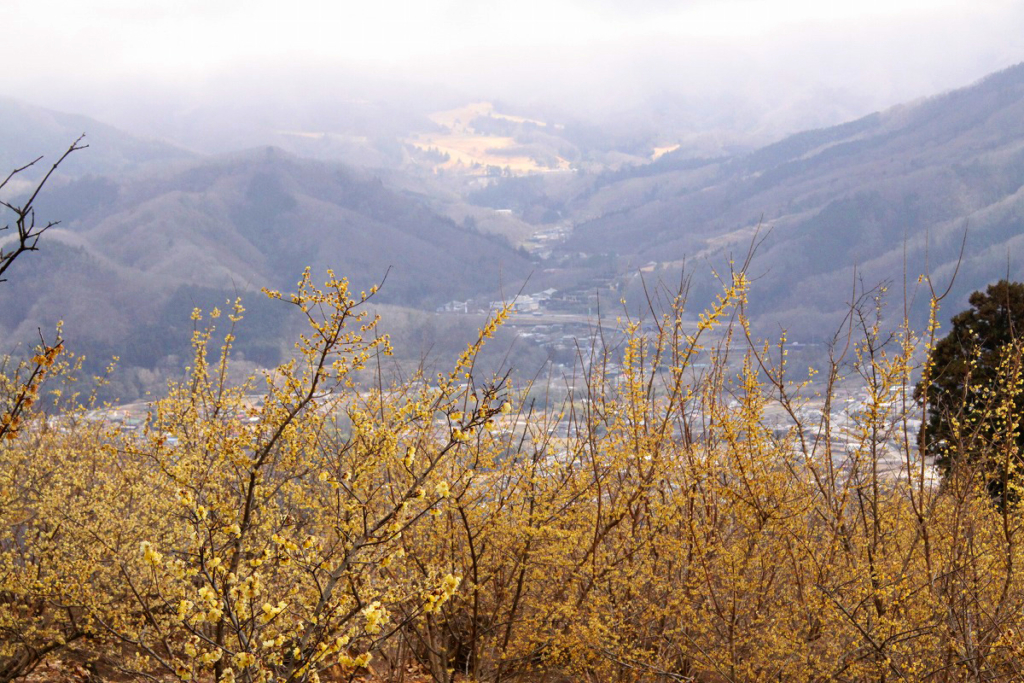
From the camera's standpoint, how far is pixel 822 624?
8859mm

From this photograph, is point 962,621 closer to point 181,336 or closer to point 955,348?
point 955,348

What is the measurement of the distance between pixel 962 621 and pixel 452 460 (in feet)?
16.2

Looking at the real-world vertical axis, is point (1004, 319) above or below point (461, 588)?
above

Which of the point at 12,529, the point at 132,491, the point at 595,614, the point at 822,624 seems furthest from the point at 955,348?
the point at 12,529

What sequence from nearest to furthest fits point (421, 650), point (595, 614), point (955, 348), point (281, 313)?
point (595, 614) → point (421, 650) → point (955, 348) → point (281, 313)

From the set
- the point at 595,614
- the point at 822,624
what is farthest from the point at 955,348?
the point at 595,614

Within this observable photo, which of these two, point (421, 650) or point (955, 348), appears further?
point (955, 348)

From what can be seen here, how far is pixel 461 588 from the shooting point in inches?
340

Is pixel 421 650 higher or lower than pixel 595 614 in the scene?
lower

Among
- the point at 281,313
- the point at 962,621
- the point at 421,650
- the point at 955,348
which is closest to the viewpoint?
the point at 962,621

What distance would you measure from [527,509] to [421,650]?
2.82 m

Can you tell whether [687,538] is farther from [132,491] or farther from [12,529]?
[12,529]

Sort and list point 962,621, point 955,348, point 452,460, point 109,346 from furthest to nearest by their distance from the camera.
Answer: point 109,346 < point 955,348 < point 452,460 < point 962,621

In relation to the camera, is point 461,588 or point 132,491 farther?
point 132,491
